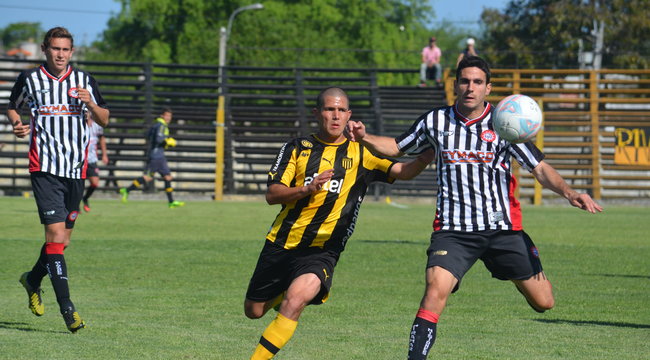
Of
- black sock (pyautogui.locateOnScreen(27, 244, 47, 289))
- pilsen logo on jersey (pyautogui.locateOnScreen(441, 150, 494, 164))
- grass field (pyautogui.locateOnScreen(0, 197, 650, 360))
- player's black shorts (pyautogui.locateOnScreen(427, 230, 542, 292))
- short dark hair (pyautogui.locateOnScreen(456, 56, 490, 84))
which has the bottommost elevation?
grass field (pyautogui.locateOnScreen(0, 197, 650, 360))

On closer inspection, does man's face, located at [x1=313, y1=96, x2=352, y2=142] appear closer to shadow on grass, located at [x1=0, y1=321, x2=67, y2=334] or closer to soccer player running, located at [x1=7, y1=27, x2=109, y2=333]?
soccer player running, located at [x1=7, y1=27, x2=109, y2=333]

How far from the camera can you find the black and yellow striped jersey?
21.1 feet

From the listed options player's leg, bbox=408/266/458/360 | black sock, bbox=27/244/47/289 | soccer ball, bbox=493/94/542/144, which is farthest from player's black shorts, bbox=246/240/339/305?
black sock, bbox=27/244/47/289

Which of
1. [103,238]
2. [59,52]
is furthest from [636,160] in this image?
[59,52]

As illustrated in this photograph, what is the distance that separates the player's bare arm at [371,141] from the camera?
6535 mm

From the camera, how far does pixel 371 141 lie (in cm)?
667

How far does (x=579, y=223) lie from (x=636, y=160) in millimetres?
9464

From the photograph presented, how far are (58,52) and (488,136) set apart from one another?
3635 mm

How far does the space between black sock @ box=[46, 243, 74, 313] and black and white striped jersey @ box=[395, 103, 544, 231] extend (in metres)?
2.97

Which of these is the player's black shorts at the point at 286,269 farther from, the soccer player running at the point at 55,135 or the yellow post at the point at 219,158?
the yellow post at the point at 219,158

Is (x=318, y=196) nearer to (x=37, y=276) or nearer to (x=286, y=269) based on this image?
(x=286, y=269)

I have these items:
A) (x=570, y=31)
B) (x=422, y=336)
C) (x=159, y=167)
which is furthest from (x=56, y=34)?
(x=570, y=31)

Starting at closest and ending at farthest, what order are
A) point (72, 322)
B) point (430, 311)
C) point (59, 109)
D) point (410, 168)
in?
point (430, 311), point (410, 168), point (72, 322), point (59, 109)

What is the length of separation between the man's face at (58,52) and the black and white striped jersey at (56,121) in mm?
113
